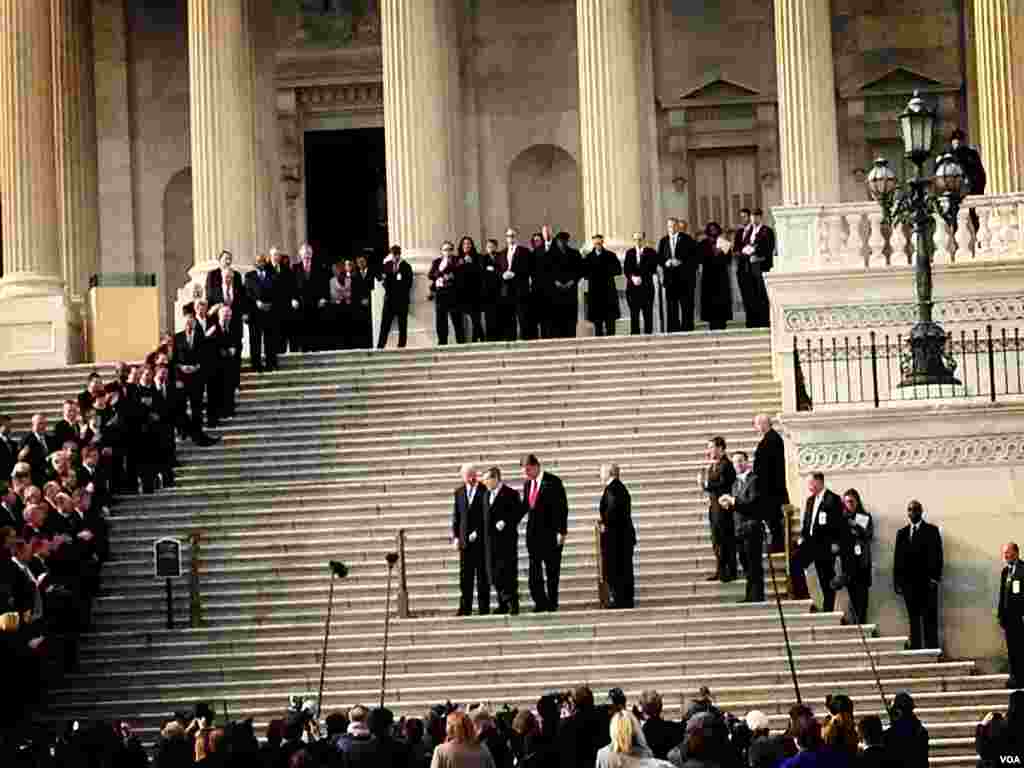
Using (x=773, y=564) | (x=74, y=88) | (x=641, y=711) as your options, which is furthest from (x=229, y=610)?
(x=74, y=88)

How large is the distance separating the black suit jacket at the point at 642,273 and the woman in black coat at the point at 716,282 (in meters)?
0.76

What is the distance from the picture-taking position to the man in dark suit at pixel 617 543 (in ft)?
120

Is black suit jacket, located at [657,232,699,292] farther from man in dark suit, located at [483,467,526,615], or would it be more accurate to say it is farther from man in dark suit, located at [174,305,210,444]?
man in dark suit, located at [483,467,526,615]

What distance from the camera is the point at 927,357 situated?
37.3 m

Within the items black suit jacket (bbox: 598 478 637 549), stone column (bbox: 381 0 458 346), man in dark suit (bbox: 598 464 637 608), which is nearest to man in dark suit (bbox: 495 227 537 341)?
Result: stone column (bbox: 381 0 458 346)

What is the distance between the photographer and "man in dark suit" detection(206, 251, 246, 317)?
46.6 m

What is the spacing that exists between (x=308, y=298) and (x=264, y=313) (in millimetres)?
1090

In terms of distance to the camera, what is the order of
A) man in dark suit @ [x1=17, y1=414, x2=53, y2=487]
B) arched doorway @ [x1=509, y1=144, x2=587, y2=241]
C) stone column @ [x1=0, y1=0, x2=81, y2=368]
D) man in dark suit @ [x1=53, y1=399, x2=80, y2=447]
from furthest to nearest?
arched doorway @ [x1=509, y1=144, x2=587, y2=241]
stone column @ [x1=0, y1=0, x2=81, y2=368]
man in dark suit @ [x1=53, y1=399, x2=80, y2=447]
man in dark suit @ [x1=17, y1=414, x2=53, y2=487]

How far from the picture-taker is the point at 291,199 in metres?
57.1

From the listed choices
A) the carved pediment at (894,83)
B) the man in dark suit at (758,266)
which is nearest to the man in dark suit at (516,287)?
the man in dark suit at (758,266)

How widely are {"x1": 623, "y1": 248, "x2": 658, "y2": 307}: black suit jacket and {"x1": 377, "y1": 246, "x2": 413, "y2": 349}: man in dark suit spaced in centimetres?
346

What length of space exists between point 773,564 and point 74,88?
2269 cm

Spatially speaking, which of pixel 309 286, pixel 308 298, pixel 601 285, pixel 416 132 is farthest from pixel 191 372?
pixel 416 132

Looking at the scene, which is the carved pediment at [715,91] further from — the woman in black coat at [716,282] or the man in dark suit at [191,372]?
the man in dark suit at [191,372]
